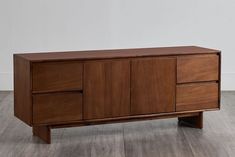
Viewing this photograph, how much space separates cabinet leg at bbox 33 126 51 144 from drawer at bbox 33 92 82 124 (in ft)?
0.37

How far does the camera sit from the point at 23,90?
4.84 metres

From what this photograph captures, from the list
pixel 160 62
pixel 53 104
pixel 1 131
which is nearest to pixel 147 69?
pixel 160 62

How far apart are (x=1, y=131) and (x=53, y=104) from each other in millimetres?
748

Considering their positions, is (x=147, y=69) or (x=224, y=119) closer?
(x=147, y=69)

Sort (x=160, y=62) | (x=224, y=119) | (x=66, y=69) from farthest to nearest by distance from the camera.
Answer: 1. (x=224, y=119)
2. (x=160, y=62)
3. (x=66, y=69)

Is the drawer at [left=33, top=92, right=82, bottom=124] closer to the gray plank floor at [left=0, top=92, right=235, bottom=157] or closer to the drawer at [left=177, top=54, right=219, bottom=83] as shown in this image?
the gray plank floor at [left=0, top=92, right=235, bottom=157]

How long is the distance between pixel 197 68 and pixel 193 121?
→ 1.78ft

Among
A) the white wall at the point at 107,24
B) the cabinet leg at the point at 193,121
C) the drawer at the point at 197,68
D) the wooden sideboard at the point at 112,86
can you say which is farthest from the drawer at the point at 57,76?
the white wall at the point at 107,24

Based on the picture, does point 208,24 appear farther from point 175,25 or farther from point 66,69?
point 66,69

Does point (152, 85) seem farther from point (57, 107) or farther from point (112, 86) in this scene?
point (57, 107)

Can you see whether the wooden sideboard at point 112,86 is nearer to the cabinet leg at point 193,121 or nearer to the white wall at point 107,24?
the cabinet leg at point 193,121

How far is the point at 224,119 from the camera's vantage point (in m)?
5.83

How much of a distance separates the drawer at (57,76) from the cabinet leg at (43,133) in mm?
360

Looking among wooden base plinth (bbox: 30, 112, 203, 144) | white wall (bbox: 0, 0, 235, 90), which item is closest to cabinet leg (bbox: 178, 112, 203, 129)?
wooden base plinth (bbox: 30, 112, 203, 144)
